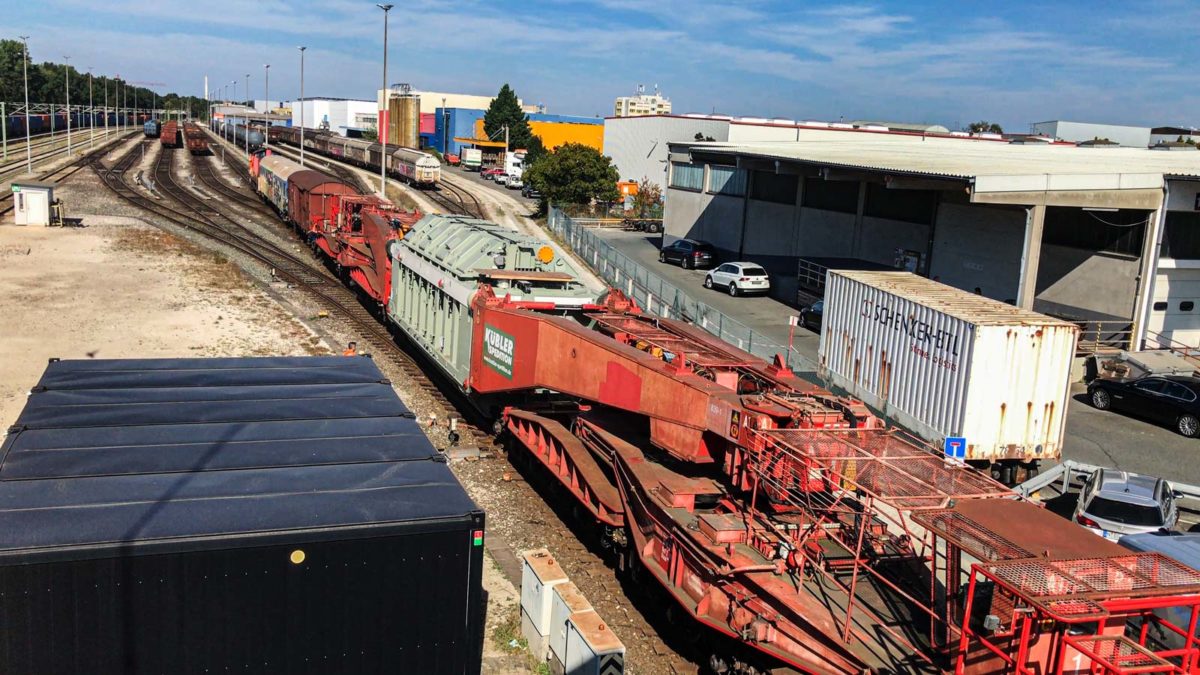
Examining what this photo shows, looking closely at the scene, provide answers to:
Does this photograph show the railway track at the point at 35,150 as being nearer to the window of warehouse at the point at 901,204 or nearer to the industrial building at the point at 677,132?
the industrial building at the point at 677,132

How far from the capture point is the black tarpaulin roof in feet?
23.0

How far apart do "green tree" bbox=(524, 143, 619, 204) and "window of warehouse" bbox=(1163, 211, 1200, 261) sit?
34706mm

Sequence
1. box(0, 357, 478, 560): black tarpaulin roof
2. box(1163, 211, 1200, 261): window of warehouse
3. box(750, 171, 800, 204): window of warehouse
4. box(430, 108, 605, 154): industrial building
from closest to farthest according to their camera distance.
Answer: box(0, 357, 478, 560): black tarpaulin roof
box(1163, 211, 1200, 261): window of warehouse
box(750, 171, 800, 204): window of warehouse
box(430, 108, 605, 154): industrial building

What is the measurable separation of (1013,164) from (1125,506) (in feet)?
71.7

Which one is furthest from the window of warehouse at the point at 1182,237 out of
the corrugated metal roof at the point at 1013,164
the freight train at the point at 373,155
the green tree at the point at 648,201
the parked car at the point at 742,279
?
the freight train at the point at 373,155

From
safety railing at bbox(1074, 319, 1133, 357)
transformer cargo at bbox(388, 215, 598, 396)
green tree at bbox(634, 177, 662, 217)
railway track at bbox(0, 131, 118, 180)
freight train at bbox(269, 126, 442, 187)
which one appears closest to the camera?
transformer cargo at bbox(388, 215, 598, 396)

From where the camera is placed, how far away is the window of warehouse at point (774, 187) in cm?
4353

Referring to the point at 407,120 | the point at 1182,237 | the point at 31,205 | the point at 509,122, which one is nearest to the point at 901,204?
the point at 1182,237

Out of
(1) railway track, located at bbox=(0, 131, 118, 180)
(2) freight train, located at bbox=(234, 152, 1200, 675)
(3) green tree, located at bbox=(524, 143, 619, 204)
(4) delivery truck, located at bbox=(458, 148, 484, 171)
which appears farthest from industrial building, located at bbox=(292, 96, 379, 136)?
(2) freight train, located at bbox=(234, 152, 1200, 675)

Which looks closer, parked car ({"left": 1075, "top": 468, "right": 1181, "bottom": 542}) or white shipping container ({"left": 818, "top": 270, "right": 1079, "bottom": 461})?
parked car ({"left": 1075, "top": 468, "right": 1181, "bottom": 542})

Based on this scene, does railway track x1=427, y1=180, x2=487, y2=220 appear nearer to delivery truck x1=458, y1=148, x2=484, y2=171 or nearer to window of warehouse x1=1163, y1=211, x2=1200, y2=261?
delivery truck x1=458, y1=148, x2=484, y2=171

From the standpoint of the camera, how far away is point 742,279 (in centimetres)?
3719

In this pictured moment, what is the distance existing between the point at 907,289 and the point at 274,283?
2155 cm

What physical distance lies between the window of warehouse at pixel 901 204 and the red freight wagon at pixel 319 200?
69.2 feet
